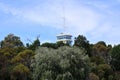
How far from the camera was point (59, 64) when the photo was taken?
4416 cm

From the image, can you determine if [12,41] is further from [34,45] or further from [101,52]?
[101,52]

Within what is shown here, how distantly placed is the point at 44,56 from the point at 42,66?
1140 millimetres

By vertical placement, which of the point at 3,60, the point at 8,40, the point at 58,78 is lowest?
the point at 58,78

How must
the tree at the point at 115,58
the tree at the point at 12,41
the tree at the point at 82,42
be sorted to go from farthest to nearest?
the tree at the point at 12,41
the tree at the point at 82,42
the tree at the point at 115,58

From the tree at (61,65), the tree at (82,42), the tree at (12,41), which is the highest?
the tree at (12,41)

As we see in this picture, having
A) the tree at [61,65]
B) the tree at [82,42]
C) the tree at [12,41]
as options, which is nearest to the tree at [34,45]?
the tree at [12,41]

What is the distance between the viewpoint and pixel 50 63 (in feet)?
145

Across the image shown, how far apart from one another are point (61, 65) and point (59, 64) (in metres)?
0.31

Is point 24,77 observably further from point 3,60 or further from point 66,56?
point 66,56

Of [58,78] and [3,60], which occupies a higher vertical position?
[3,60]

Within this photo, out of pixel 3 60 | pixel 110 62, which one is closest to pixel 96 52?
pixel 110 62

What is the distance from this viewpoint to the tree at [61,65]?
143ft

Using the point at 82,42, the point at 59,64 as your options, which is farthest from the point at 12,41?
the point at 59,64

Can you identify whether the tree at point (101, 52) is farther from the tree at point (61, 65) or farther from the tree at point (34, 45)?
the tree at point (61, 65)
